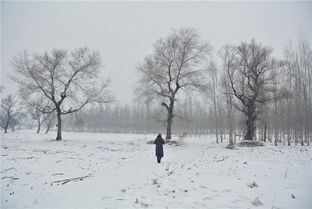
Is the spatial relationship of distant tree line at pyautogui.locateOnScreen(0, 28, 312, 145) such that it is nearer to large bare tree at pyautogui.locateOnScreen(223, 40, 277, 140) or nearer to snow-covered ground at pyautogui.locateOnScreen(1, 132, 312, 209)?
large bare tree at pyautogui.locateOnScreen(223, 40, 277, 140)

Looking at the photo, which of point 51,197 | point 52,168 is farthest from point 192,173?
point 52,168

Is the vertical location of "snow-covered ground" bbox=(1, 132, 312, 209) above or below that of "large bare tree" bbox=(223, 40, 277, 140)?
below

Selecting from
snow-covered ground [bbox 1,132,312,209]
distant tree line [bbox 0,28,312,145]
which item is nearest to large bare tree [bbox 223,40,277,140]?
distant tree line [bbox 0,28,312,145]

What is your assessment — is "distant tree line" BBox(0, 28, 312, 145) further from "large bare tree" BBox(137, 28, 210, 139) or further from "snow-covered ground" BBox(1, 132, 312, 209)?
"snow-covered ground" BBox(1, 132, 312, 209)

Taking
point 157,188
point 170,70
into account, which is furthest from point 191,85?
point 157,188

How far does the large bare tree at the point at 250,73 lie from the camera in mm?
19803

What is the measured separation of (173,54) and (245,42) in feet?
31.0

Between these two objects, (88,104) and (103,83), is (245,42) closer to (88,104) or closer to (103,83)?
(103,83)

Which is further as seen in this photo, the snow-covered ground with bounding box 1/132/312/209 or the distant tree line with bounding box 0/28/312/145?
the distant tree line with bounding box 0/28/312/145

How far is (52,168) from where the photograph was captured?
29.0ft

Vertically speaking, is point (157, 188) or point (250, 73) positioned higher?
point (250, 73)

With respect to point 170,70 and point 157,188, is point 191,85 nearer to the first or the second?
point 170,70

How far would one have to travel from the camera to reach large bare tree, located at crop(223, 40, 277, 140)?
19803 mm

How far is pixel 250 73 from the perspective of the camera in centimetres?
2059
